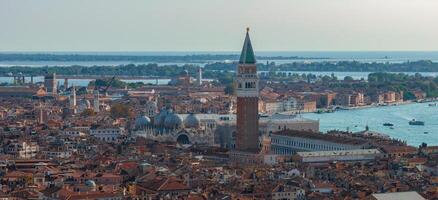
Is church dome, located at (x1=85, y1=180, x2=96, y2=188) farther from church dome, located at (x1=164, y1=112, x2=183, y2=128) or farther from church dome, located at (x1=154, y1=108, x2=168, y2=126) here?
church dome, located at (x1=154, y1=108, x2=168, y2=126)

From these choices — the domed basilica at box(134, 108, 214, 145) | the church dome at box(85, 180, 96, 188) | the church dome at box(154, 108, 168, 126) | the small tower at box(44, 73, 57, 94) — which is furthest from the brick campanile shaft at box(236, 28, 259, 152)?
the small tower at box(44, 73, 57, 94)

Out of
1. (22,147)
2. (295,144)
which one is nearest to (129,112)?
(295,144)

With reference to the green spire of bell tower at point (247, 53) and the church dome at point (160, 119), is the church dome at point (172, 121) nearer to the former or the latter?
the church dome at point (160, 119)

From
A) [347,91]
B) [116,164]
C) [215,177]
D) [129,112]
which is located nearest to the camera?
[215,177]

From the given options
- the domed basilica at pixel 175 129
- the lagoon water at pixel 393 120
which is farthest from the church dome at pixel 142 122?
the lagoon water at pixel 393 120

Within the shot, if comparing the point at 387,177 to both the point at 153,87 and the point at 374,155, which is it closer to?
the point at 374,155

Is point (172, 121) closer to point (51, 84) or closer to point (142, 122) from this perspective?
point (142, 122)
